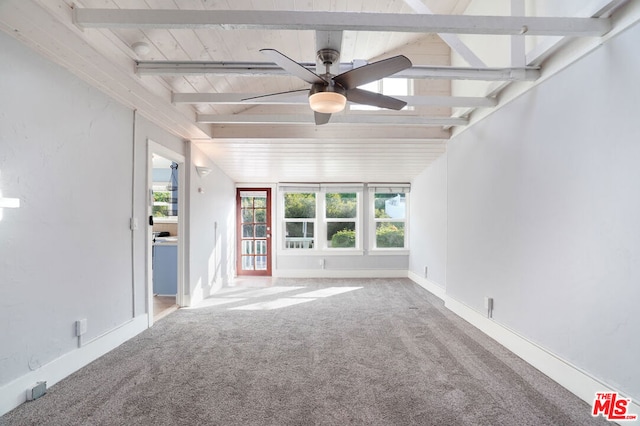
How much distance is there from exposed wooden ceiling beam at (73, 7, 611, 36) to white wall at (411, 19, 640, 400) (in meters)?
0.36

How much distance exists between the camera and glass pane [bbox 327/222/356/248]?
259 inches

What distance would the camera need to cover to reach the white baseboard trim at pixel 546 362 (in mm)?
1978

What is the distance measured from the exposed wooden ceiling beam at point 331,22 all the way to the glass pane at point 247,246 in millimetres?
5095

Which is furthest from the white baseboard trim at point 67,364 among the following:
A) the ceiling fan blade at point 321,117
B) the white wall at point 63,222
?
the ceiling fan blade at point 321,117

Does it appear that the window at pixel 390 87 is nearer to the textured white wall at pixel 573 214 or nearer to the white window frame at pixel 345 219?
the textured white wall at pixel 573 214

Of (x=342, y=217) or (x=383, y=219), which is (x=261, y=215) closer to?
(x=342, y=217)

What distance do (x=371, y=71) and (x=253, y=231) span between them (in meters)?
5.25

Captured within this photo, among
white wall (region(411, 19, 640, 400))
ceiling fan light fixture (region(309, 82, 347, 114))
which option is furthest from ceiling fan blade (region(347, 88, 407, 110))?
white wall (region(411, 19, 640, 400))

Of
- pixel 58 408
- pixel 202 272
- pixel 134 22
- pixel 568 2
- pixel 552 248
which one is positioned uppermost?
pixel 568 2

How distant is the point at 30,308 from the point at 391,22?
2867mm

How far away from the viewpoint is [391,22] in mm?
1832

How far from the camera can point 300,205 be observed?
21.8ft

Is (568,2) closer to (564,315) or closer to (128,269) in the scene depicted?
(564,315)

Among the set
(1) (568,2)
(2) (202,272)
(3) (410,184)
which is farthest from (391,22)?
(3) (410,184)
